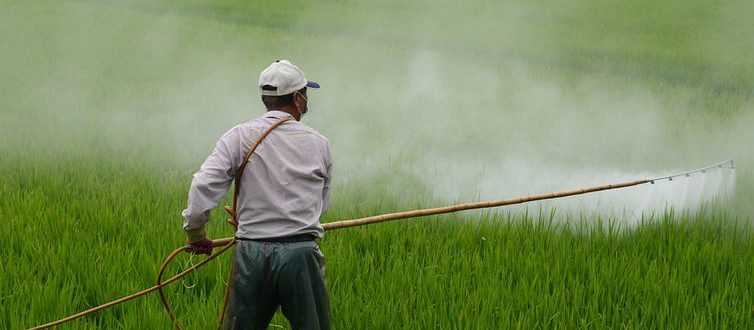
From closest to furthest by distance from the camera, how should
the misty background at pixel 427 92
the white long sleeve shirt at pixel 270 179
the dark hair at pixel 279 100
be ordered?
the white long sleeve shirt at pixel 270 179, the dark hair at pixel 279 100, the misty background at pixel 427 92

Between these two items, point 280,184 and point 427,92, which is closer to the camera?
point 280,184

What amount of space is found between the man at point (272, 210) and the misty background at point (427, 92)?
256 centimetres

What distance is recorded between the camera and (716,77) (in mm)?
9258

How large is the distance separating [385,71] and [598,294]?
6703 mm

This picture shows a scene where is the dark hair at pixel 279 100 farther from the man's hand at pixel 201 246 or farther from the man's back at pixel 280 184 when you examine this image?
the man's hand at pixel 201 246

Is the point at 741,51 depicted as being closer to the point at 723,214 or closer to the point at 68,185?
the point at 723,214

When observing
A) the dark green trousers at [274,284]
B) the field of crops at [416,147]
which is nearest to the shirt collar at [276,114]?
the dark green trousers at [274,284]

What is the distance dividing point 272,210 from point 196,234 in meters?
0.22

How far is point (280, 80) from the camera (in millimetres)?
2422

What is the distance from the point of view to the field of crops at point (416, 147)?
3.20 metres

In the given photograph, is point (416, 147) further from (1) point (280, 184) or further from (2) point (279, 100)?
(1) point (280, 184)

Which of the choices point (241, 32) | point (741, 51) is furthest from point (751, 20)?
point (241, 32)

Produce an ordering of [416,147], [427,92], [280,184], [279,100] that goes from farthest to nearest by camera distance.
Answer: [427,92] < [416,147] < [279,100] < [280,184]

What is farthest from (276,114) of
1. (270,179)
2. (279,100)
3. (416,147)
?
(416,147)
